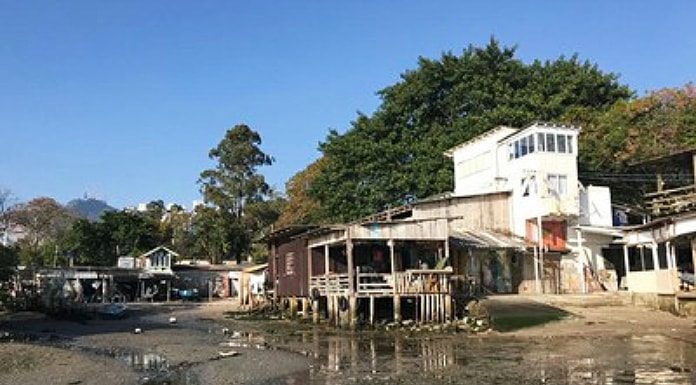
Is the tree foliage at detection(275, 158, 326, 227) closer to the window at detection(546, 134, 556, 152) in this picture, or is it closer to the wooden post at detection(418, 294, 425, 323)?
the window at detection(546, 134, 556, 152)

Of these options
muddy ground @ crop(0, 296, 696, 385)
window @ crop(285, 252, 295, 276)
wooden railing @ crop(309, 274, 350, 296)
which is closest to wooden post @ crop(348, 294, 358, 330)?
wooden railing @ crop(309, 274, 350, 296)

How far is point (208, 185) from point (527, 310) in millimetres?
56193

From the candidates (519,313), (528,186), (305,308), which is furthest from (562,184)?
(305,308)

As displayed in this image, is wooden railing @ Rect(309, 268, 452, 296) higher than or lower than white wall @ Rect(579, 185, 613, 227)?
lower

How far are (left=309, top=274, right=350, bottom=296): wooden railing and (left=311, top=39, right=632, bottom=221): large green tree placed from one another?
1697 centimetres

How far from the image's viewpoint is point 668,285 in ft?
99.5

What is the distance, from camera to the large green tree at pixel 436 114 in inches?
1986

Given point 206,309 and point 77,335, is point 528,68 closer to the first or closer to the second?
point 206,309

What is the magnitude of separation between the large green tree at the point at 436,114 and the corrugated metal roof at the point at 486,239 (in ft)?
34.0

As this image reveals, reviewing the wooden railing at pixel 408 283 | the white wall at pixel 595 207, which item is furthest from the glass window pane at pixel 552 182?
the wooden railing at pixel 408 283

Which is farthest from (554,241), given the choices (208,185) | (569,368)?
(208,185)

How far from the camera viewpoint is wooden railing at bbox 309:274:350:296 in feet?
107

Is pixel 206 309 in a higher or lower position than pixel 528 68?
lower

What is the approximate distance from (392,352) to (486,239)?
1663 cm
